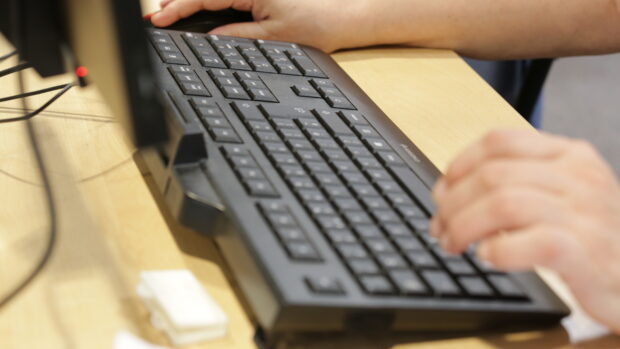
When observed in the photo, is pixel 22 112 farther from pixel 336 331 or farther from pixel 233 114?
pixel 336 331

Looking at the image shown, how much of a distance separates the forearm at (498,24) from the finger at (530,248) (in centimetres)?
48

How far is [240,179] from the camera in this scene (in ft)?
1.75

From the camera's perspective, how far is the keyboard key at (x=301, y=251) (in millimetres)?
465

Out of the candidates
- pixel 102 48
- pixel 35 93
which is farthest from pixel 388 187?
pixel 35 93

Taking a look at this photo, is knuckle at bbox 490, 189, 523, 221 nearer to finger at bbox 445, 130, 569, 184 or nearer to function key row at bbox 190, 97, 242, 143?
finger at bbox 445, 130, 569, 184

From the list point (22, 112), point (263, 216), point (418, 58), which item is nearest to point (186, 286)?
point (263, 216)

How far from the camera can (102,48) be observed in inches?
16.8

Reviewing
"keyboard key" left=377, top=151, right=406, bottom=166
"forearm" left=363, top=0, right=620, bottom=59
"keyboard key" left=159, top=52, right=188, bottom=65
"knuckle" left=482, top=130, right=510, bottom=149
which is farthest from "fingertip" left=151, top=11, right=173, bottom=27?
"knuckle" left=482, top=130, right=510, bottom=149

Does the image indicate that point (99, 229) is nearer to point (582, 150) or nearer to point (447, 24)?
point (582, 150)

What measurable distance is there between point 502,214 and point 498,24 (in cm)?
52

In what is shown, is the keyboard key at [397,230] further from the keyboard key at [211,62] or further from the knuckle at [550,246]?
the keyboard key at [211,62]

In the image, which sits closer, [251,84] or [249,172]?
[249,172]

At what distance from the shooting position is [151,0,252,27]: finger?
0.83m

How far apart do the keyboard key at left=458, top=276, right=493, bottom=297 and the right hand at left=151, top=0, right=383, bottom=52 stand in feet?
1.43
